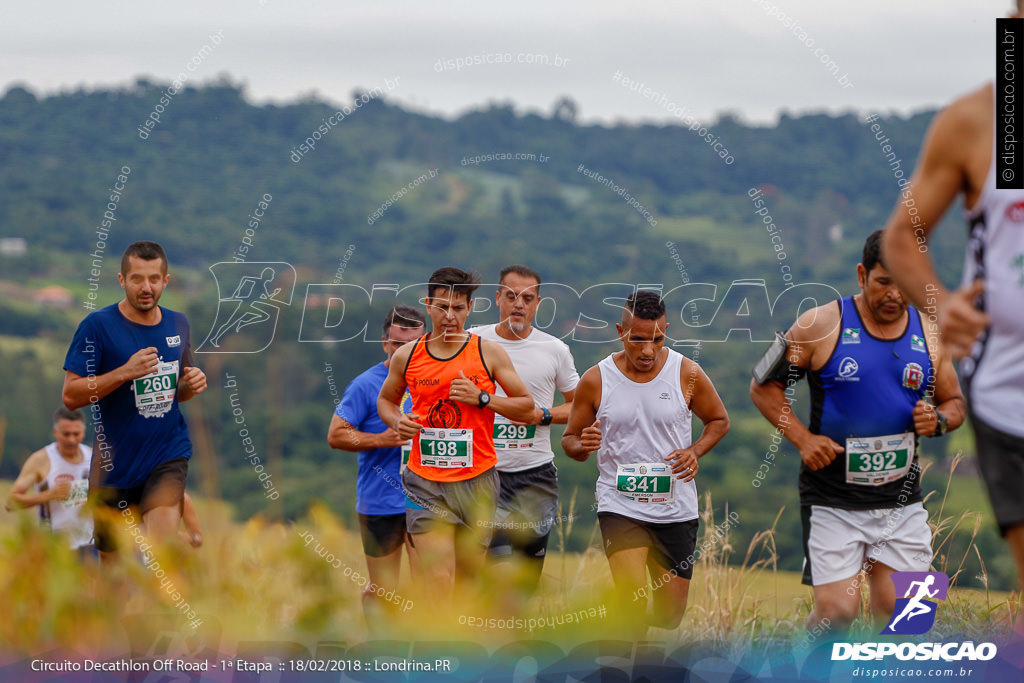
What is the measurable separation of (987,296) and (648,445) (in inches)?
108

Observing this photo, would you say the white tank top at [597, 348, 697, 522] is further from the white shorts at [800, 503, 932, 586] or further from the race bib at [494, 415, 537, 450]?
the race bib at [494, 415, 537, 450]

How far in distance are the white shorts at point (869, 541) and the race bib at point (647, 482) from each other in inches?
28.1

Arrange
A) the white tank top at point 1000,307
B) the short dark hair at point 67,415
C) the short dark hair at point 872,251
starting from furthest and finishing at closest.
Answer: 1. the short dark hair at point 67,415
2. the short dark hair at point 872,251
3. the white tank top at point 1000,307

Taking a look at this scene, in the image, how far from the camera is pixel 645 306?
5348 mm

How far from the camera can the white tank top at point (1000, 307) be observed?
108 inches

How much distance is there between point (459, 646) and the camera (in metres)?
2.65

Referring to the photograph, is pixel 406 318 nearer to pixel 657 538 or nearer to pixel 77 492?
pixel 657 538

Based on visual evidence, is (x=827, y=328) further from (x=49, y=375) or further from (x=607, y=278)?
(x=49, y=375)

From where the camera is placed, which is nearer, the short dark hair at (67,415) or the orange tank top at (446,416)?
the orange tank top at (446,416)

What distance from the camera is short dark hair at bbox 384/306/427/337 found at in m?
6.17

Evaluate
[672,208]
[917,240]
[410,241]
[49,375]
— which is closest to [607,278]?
[410,241]

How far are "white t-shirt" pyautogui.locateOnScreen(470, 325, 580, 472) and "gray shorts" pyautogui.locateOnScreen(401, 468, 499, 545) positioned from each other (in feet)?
2.27

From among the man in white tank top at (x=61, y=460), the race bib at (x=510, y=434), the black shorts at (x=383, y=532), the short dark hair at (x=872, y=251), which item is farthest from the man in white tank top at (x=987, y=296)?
the man in white tank top at (x=61, y=460)

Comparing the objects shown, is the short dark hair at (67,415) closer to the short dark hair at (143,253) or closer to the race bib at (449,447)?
the short dark hair at (143,253)
